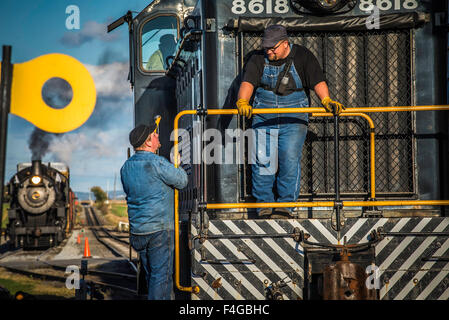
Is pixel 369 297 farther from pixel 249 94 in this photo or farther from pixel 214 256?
pixel 249 94

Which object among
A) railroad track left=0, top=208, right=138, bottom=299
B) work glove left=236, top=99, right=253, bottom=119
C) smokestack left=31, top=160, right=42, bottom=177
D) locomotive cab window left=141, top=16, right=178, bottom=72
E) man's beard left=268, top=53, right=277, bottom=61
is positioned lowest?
railroad track left=0, top=208, right=138, bottom=299

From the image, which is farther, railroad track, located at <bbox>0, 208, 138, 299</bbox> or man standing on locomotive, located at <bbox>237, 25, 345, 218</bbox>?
railroad track, located at <bbox>0, 208, 138, 299</bbox>

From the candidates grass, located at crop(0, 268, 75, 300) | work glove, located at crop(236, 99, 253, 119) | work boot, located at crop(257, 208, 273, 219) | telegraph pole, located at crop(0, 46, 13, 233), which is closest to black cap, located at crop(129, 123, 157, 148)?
work glove, located at crop(236, 99, 253, 119)

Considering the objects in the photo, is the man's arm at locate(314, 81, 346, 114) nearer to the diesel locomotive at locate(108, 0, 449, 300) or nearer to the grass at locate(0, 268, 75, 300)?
the diesel locomotive at locate(108, 0, 449, 300)

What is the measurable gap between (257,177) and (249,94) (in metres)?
0.79

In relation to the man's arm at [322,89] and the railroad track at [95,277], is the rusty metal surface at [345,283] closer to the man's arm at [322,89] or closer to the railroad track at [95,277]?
the man's arm at [322,89]

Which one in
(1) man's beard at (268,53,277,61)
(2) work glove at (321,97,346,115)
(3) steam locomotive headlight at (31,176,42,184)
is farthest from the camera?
(3) steam locomotive headlight at (31,176,42,184)

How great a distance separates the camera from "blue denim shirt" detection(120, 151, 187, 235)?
5.35 m

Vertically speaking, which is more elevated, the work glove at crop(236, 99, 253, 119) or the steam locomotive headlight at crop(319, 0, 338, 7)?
the steam locomotive headlight at crop(319, 0, 338, 7)

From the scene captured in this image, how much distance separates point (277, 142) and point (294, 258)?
46.3 inches

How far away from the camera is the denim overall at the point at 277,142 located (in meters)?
5.62

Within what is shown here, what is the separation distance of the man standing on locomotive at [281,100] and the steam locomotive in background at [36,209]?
19977 millimetres

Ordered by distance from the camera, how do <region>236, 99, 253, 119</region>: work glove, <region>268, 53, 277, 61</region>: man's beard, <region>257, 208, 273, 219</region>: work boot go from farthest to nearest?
<region>268, 53, 277, 61</region>: man's beard → <region>257, 208, 273, 219</region>: work boot → <region>236, 99, 253, 119</region>: work glove

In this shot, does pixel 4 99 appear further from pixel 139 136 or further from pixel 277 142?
pixel 277 142
